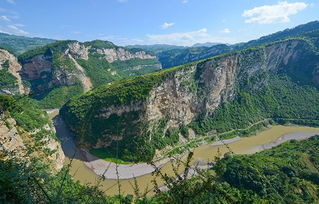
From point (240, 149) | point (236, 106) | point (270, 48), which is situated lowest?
point (240, 149)

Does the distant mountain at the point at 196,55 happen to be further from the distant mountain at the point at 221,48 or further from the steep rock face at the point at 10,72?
the steep rock face at the point at 10,72

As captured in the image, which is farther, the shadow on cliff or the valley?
the shadow on cliff

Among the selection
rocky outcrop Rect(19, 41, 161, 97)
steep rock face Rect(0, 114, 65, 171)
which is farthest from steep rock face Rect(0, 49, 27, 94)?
steep rock face Rect(0, 114, 65, 171)

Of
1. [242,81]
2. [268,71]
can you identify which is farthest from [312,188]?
[268,71]

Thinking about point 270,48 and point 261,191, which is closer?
point 261,191

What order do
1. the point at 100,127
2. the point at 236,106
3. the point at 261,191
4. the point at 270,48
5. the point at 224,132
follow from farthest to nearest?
1. the point at 270,48
2. the point at 236,106
3. the point at 224,132
4. the point at 100,127
5. the point at 261,191

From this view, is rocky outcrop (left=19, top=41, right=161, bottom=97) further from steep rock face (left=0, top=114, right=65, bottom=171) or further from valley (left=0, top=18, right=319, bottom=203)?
steep rock face (left=0, top=114, right=65, bottom=171)

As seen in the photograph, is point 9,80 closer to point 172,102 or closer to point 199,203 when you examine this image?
point 172,102
